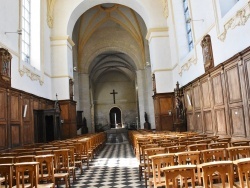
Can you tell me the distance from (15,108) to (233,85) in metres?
8.89

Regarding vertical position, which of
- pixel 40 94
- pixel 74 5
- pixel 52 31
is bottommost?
pixel 40 94

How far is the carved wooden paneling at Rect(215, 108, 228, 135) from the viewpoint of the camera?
996 cm

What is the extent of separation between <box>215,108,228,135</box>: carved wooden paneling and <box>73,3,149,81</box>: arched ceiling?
1539 cm

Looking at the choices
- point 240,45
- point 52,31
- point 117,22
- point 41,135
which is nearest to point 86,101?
point 117,22

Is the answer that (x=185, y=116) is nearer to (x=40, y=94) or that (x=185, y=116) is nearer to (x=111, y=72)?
(x=40, y=94)

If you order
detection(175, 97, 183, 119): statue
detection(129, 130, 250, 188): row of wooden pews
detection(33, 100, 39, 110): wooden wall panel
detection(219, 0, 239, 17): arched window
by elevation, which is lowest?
detection(129, 130, 250, 188): row of wooden pews

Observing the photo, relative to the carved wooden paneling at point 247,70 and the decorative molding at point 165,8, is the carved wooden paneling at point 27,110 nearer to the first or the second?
the carved wooden paneling at point 247,70

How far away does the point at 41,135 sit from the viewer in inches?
546

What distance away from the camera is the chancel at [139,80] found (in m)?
7.78

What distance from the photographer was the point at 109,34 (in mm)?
27828

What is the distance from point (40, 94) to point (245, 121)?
37.0 feet

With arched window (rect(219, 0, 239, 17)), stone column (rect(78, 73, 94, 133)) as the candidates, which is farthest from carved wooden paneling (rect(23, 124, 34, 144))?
stone column (rect(78, 73, 94, 133))

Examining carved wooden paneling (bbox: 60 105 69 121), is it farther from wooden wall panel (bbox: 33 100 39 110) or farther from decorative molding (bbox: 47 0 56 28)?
decorative molding (bbox: 47 0 56 28)

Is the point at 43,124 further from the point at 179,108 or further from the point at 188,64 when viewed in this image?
the point at 188,64
